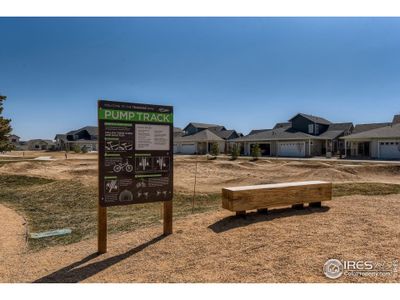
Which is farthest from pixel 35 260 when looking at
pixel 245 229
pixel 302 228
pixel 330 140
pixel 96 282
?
pixel 330 140

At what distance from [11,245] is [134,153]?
4.16 m

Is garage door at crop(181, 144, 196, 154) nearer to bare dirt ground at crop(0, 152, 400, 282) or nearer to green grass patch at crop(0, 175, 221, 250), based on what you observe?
green grass patch at crop(0, 175, 221, 250)

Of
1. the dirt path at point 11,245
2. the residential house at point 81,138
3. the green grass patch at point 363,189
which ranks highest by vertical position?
the residential house at point 81,138

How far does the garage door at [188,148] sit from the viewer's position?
177ft

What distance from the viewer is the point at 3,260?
6184 millimetres

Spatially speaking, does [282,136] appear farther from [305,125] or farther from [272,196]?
[272,196]

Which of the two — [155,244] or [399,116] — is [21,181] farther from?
[399,116]

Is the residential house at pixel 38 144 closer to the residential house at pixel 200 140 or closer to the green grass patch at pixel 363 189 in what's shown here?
the residential house at pixel 200 140

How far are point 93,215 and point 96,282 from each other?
20.9 ft

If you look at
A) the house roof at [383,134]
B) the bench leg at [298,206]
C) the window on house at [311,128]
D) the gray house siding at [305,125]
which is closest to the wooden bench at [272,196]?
the bench leg at [298,206]

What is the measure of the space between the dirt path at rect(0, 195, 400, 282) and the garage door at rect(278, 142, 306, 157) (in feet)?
108

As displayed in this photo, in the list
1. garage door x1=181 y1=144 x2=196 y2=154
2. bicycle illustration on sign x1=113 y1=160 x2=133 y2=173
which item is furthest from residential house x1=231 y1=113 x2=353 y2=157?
bicycle illustration on sign x1=113 y1=160 x2=133 y2=173

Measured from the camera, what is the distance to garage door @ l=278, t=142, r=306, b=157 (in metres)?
39.4

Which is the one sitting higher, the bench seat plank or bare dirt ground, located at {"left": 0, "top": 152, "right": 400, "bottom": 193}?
the bench seat plank
